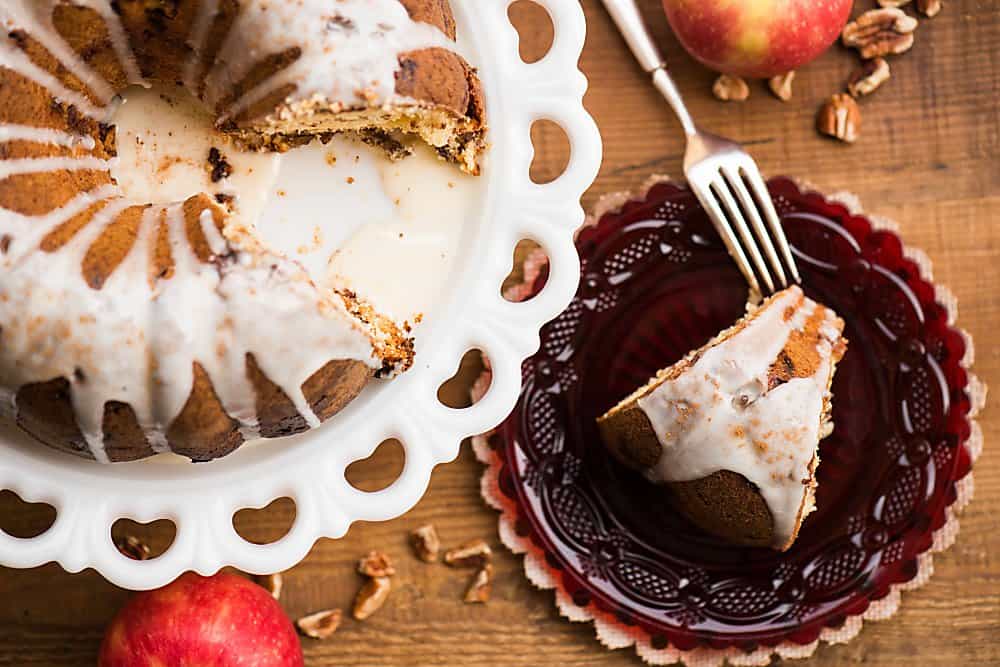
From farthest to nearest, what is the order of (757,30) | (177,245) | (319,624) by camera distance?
1. (319,624)
2. (757,30)
3. (177,245)

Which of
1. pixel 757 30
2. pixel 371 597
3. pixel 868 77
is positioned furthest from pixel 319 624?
pixel 868 77

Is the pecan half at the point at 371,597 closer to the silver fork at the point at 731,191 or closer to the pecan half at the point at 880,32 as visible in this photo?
the silver fork at the point at 731,191

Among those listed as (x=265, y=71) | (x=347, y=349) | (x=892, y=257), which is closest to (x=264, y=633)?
(x=347, y=349)

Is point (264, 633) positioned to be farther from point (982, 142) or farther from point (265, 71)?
point (982, 142)

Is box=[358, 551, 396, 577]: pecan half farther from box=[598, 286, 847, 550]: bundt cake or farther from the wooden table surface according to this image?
box=[598, 286, 847, 550]: bundt cake

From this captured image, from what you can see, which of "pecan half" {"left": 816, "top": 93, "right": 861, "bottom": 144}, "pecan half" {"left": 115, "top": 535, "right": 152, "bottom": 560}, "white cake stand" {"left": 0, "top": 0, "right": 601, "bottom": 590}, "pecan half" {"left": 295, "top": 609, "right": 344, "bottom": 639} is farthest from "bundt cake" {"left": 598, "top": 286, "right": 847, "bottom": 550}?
"pecan half" {"left": 115, "top": 535, "right": 152, "bottom": 560}

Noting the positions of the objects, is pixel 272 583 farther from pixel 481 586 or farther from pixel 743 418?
pixel 743 418
